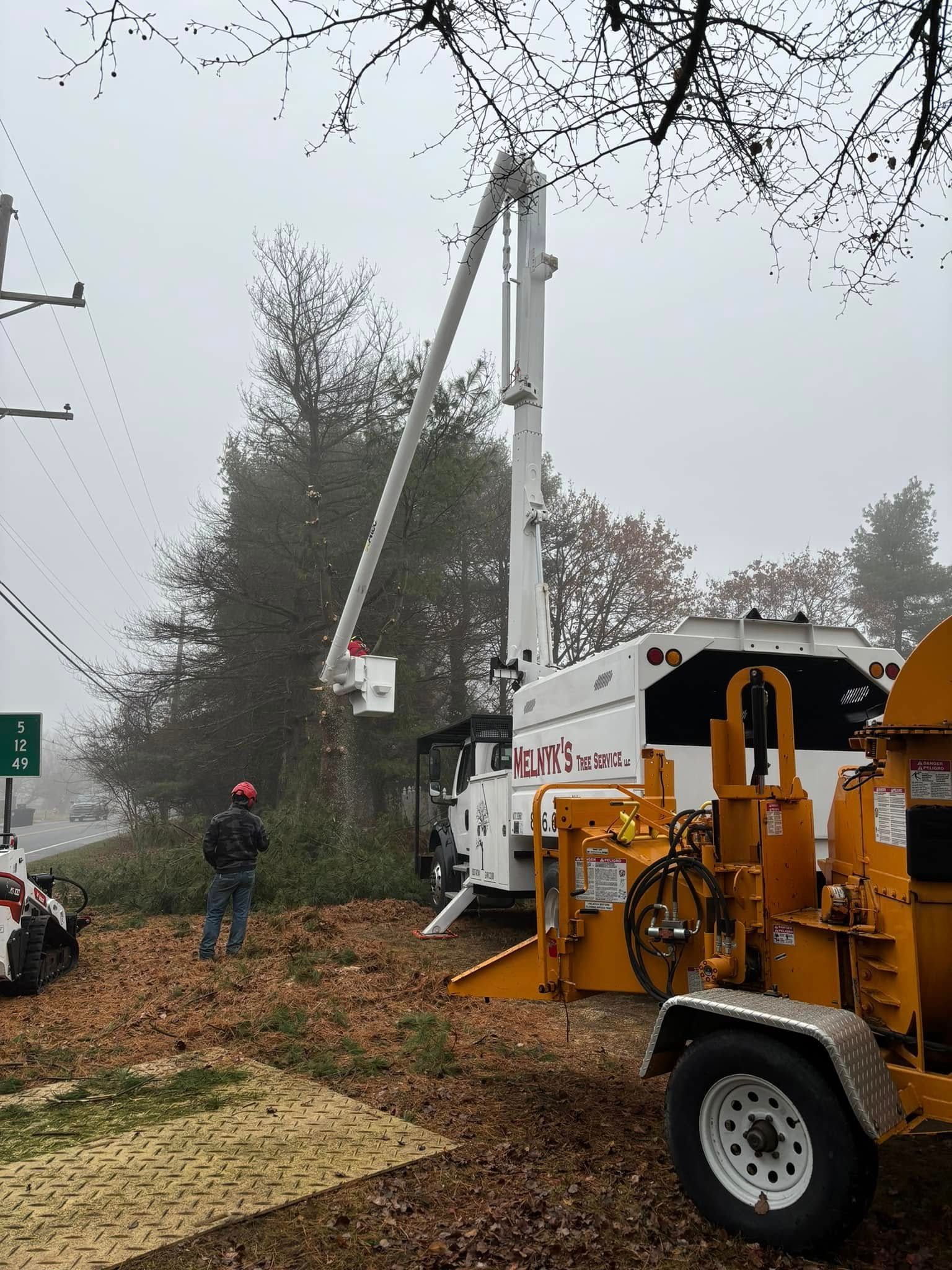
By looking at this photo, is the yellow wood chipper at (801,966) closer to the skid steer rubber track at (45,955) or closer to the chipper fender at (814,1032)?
the chipper fender at (814,1032)

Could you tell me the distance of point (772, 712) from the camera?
7.60 m

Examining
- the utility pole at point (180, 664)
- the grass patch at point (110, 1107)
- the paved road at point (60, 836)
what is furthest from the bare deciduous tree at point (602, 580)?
the grass patch at point (110, 1107)

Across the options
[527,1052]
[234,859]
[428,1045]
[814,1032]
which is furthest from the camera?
[234,859]

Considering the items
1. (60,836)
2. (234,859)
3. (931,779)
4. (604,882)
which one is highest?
(931,779)

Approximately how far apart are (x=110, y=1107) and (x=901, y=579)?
145ft

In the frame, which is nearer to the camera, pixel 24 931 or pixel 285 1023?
pixel 285 1023

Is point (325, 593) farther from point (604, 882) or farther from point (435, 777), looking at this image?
point (604, 882)

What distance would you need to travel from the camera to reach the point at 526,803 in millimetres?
10422

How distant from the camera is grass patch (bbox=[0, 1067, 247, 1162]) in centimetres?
523

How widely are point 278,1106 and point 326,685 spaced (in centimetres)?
1069

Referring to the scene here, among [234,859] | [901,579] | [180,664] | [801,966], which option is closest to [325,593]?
[180,664]

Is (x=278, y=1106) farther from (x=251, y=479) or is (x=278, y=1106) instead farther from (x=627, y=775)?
(x=251, y=479)

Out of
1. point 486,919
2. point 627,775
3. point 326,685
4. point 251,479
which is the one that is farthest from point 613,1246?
point 251,479

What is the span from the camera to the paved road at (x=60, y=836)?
3830cm
